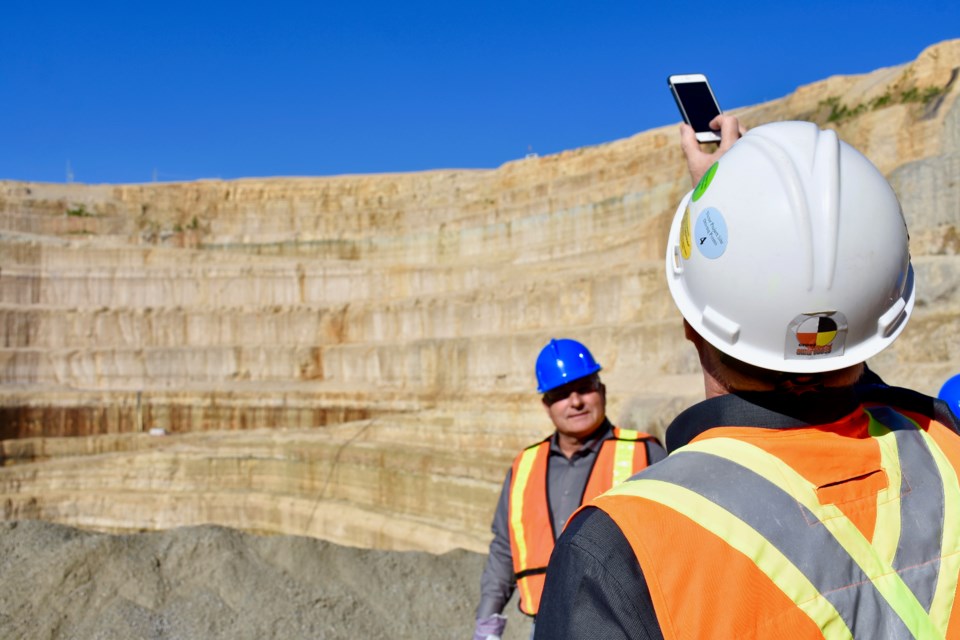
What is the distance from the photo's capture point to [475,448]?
13930 mm

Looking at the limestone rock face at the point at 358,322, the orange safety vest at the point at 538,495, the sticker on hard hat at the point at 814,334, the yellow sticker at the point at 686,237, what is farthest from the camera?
the limestone rock face at the point at 358,322

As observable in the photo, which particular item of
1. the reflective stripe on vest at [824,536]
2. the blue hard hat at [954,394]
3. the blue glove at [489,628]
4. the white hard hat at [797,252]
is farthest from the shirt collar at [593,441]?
the reflective stripe on vest at [824,536]

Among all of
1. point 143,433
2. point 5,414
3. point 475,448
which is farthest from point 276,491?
point 5,414

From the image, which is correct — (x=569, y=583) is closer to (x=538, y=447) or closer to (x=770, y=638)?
(x=770, y=638)

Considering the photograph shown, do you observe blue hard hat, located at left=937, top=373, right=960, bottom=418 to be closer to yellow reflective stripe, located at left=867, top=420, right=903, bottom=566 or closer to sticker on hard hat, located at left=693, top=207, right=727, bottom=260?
yellow reflective stripe, located at left=867, top=420, right=903, bottom=566

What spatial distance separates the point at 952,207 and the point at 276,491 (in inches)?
473

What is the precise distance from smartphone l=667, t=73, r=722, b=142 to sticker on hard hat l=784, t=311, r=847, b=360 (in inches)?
43.2

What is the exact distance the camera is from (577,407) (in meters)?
3.59

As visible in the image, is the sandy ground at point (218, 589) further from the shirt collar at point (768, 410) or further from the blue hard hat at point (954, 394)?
the shirt collar at point (768, 410)

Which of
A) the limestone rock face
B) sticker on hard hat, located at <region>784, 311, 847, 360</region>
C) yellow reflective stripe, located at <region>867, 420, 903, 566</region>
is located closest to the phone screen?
sticker on hard hat, located at <region>784, 311, 847, 360</region>

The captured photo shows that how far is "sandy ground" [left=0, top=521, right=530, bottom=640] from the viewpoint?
6324 mm

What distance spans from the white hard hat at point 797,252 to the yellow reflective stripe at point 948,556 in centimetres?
24

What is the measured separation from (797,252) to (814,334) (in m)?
0.15

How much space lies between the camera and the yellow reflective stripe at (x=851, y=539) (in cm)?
123
